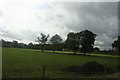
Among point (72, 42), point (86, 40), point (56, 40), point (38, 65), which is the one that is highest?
point (56, 40)

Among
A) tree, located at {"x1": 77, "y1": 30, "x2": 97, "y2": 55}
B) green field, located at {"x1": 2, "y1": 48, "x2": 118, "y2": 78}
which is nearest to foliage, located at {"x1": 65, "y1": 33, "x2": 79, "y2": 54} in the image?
tree, located at {"x1": 77, "y1": 30, "x2": 97, "y2": 55}

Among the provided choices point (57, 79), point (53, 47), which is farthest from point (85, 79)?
point (53, 47)

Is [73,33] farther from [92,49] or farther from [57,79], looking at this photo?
[57,79]

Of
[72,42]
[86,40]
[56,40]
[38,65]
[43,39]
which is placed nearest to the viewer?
[38,65]

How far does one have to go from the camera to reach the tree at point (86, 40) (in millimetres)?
25609

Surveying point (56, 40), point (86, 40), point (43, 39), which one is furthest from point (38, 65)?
point (43, 39)

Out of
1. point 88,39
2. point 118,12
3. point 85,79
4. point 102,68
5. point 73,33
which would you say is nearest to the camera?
point 85,79

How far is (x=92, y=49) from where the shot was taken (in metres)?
27.2

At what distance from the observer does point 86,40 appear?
26.6 metres

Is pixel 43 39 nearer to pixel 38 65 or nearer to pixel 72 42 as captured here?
pixel 72 42

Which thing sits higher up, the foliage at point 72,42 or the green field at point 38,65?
the foliage at point 72,42

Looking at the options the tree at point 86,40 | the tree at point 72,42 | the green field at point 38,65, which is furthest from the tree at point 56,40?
the green field at point 38,65

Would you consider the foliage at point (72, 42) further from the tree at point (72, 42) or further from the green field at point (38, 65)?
the green field at point (38, 65)

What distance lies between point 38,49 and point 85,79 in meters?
38.2
